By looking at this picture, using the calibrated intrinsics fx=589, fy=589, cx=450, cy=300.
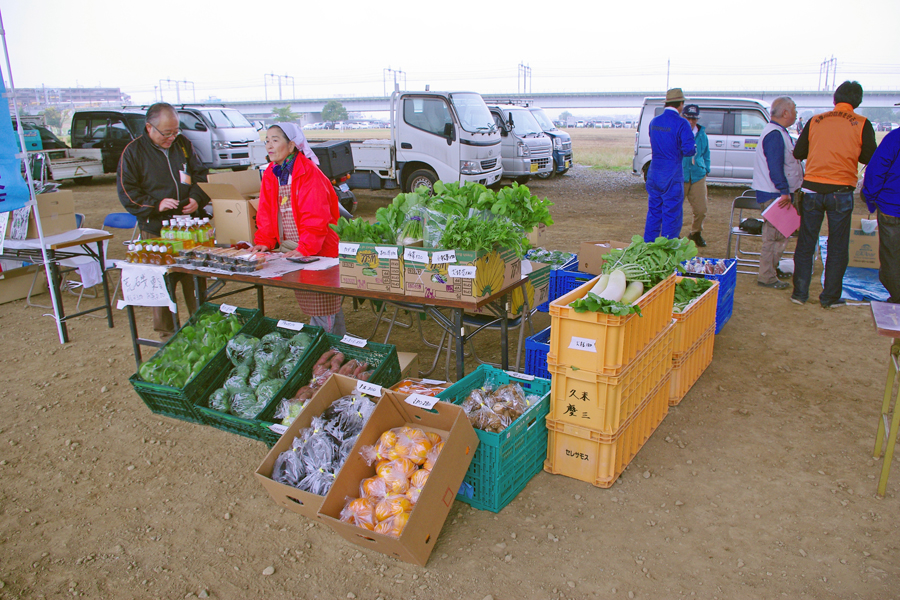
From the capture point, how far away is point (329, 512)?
8.64 ft

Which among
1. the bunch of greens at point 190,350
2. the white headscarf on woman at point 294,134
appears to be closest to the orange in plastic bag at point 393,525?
the bunch of greens at point 190,350

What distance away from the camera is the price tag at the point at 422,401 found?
2.94 meters

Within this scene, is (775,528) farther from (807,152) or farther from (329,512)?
(807,152)

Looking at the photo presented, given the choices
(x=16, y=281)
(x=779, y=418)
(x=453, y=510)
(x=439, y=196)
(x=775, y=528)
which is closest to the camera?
(x=775, y=528)

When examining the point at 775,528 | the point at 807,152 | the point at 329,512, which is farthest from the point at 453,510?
the point at 807,152

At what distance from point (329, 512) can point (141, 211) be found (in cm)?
349

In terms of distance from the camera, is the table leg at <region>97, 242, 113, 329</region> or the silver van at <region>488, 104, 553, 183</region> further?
the silver van at <region>488, 104, 553, 183</region>

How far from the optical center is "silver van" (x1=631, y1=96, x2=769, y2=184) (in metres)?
12.0

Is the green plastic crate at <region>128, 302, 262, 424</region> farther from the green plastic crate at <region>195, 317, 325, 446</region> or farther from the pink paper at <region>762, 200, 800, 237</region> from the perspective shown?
the pink paper at <region>762, 200, 800, 237</region>

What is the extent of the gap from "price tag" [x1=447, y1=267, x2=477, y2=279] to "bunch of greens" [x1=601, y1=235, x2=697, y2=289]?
2.72 ft

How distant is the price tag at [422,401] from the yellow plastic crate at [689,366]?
189 cm

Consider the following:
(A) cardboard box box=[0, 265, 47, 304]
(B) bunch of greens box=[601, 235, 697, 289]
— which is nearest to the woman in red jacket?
(B) bunch of greens box=[601, 235, 697, 289]

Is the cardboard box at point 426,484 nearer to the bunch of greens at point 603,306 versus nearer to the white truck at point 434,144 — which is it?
the bunch of greens at point 603,306

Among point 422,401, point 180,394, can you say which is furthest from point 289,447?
point 180,394
